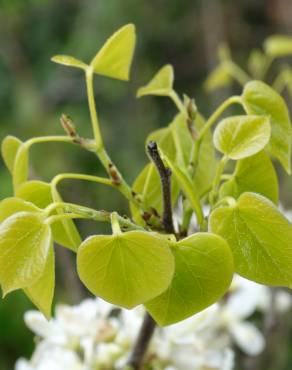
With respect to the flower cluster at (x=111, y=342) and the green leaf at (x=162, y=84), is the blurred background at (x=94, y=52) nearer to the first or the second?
the flower cluster at (x=111, y=342)

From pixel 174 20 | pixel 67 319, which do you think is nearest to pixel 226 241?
pixel 67 319

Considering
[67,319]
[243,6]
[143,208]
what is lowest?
[243,6]

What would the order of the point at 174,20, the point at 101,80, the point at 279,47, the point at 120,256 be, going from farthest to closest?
the point at 174,20
the point at 101,80
the point at 279,47
the point at 120,256

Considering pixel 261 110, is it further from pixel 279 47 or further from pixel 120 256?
pixel 279 47

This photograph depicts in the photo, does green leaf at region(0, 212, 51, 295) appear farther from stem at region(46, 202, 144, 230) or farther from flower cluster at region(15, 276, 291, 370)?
flower cluster at region(15, 276, 291, 370)

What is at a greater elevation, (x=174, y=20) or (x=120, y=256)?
(x=120, y=256)

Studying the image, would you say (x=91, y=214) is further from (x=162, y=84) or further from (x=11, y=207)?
(x=162, y=84)
